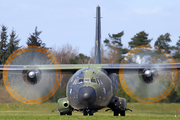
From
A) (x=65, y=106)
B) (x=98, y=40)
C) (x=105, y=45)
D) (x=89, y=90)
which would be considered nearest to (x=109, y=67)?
(x=65, y=106)

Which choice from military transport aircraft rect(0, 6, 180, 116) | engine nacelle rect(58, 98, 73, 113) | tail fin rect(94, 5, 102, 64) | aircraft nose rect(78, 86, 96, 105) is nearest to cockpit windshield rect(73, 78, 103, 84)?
military transport aircraft rect(0, 6, 180, 116)

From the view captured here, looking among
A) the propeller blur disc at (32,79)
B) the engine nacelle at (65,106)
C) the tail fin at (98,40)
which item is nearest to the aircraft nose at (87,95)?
the engine nacelle at (65,106)

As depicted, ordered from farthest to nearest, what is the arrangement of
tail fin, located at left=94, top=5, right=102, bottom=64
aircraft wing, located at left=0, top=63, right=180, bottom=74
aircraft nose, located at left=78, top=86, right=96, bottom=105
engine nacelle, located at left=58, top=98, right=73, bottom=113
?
tail fin, located at left=94, top=5, right=102, bottom=64
aircraft wing, located at left=0, top=63, right=180, bottom=74
engine nacelle, located at left=58, top=98, right=73, bottom=113
aircraft nose, located at left=78, top=86, right=96, bottom=105

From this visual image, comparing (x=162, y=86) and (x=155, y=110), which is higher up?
(x=162, y=86)

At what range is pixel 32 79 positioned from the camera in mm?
19422

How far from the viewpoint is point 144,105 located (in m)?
26.8

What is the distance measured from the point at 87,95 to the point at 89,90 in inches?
13.6

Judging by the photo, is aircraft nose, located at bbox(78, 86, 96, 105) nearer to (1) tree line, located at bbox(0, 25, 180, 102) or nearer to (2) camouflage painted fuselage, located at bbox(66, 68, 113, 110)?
(2) camouflage painted fuselage, located at bbox(66, 68, 113, 110)

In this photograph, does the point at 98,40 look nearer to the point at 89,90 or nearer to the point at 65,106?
the point at 65,106

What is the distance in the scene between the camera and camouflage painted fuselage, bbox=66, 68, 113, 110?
14.5 m

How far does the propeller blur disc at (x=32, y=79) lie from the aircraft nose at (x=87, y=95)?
5.64 m

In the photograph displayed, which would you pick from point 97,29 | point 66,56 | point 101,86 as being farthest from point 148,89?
point 66,56

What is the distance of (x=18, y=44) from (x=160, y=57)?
65.8ft

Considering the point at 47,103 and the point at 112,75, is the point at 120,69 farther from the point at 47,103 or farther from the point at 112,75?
the point at 47,103
